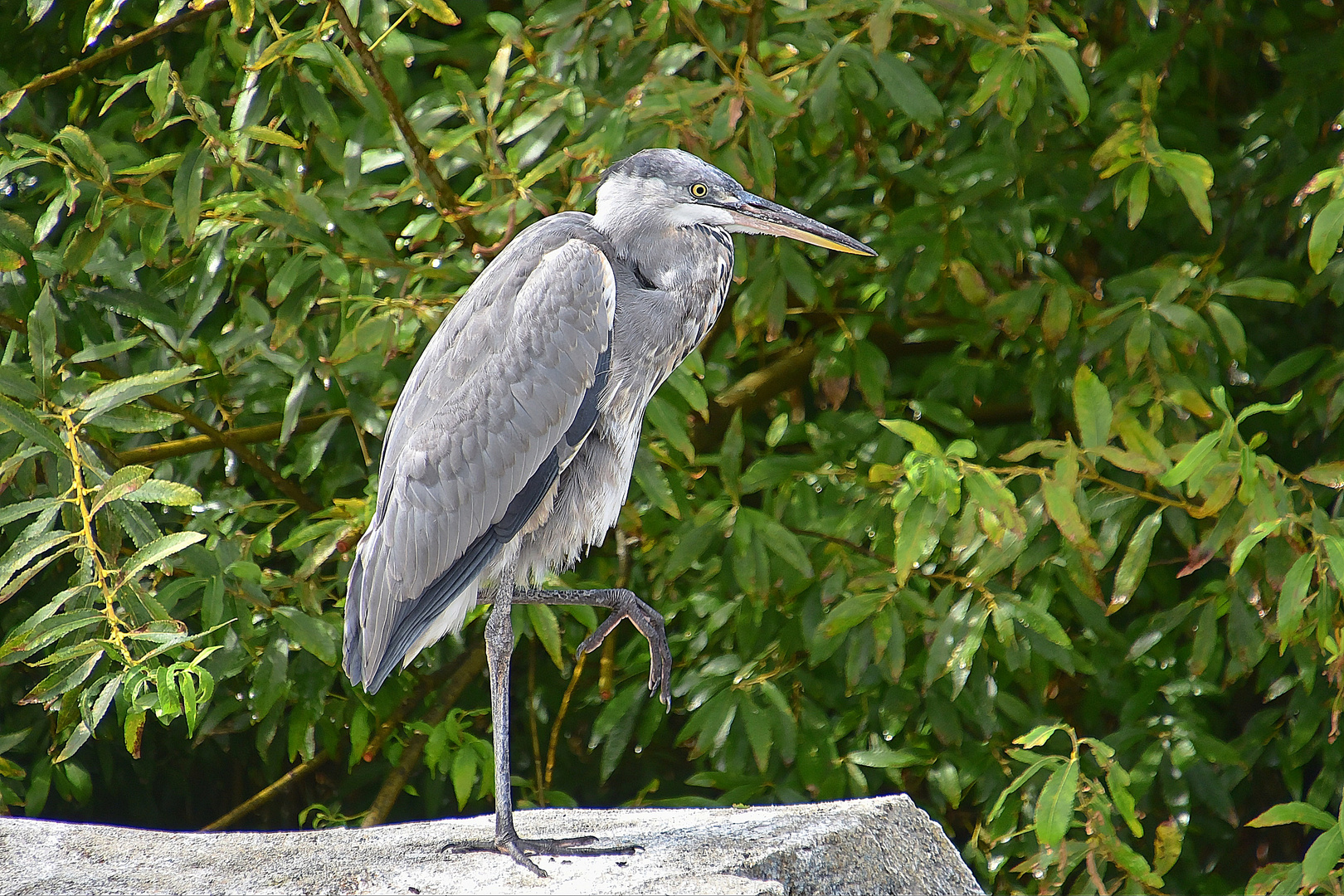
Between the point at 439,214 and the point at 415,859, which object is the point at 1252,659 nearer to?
the point at 415,859

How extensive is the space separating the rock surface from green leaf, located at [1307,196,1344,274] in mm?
1337

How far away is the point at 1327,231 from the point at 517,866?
1.92m

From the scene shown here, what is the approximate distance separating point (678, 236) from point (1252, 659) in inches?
62.1

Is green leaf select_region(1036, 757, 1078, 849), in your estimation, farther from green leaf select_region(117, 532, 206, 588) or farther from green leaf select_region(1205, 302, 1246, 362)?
green leaf select_region(117, 532, 206, 588)

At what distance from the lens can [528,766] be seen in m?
3.74

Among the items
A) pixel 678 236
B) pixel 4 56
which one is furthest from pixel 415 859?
pixel 4 56

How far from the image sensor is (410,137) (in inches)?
107

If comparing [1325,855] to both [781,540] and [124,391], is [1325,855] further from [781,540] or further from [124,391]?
[124,391]

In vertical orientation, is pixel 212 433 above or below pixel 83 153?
below

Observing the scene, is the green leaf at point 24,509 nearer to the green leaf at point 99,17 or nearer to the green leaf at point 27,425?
the green leaf at point 27,425

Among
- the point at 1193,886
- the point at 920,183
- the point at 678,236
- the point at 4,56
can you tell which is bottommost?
the point at 1193,886

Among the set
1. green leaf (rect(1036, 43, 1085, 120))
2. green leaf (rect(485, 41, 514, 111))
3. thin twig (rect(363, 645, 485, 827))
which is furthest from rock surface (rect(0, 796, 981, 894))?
green leaf (rect(485, 41, 514, 111))

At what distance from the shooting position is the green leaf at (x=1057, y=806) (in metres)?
2.35

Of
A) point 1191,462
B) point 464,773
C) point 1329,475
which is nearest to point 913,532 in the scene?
point 1191,462
